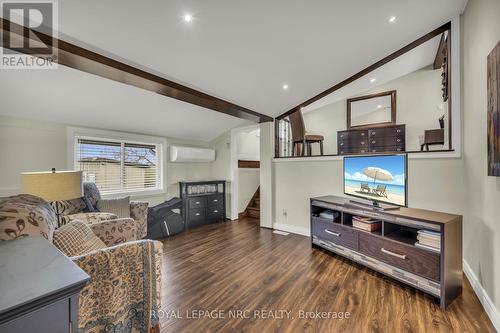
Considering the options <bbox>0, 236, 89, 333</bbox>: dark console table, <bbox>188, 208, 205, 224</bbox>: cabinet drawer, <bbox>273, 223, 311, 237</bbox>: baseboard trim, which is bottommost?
<bbox>273, 223, 311, 237</bbox>: baseboard trim

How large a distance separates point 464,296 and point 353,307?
1.06 meters

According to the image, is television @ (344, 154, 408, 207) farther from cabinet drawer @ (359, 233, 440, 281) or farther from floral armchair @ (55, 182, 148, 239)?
floral armchair @ (55, 182, 148, 239)

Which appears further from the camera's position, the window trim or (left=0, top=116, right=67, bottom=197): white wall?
the window trim

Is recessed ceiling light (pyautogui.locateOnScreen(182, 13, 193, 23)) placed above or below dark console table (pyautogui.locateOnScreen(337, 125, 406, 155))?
above

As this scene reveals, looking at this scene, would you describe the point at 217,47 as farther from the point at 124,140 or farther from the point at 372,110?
the point at 372,110

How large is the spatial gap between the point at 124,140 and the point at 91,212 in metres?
1.41

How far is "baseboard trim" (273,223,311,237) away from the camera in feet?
12.0

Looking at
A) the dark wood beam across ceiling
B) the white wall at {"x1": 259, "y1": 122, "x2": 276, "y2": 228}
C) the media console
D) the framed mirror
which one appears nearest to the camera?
the dark wood beam across ceiling

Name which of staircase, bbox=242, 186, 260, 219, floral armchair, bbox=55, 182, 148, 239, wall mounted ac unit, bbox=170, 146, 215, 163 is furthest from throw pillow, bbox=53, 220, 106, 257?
staircase, bbox=242, 186, 260, 219

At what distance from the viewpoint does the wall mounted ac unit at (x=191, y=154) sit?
425cm

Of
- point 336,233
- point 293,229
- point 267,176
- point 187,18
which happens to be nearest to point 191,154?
point 267,176

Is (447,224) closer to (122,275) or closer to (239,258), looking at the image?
(239,258)

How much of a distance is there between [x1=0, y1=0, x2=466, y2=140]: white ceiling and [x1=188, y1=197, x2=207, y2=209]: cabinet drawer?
1.72 metres

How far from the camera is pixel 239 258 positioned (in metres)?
2.77
